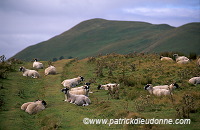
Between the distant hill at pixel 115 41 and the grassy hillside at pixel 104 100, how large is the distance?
79.9m

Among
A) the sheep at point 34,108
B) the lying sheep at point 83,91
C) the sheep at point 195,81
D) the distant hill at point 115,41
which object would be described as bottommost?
the sheep at point 34,108

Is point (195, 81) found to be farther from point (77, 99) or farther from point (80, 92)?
point (77, 99)

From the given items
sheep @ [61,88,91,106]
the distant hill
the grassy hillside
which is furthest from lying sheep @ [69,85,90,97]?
the distant hill

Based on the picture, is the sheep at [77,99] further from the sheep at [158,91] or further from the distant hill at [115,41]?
the distant hill at [115,41]

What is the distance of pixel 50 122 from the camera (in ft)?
42.4

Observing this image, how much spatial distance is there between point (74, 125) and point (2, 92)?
8304 mm

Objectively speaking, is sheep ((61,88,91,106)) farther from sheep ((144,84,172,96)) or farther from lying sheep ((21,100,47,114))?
sheep ((144,84,172,96))

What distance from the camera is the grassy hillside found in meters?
12.7

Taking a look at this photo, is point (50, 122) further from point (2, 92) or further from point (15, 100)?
point (2, 92)

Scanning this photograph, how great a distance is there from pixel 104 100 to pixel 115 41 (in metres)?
139

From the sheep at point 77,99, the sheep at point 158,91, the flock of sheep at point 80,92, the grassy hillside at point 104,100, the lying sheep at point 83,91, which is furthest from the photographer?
the lying sheep at point 83,91

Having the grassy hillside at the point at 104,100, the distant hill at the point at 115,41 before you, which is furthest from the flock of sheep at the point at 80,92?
the distant hill at the point at 115,41

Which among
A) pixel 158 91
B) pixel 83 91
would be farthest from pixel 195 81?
pixel 83 91

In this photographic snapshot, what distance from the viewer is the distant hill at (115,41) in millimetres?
114062
